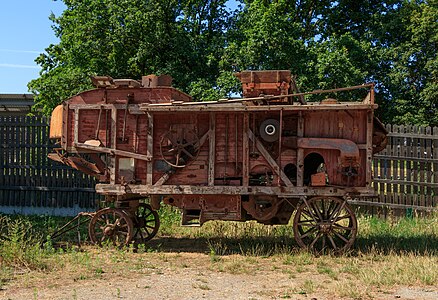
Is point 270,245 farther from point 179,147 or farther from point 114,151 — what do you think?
point 114,151

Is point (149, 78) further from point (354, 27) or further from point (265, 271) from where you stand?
point (354, 27)

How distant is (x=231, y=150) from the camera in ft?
33.9

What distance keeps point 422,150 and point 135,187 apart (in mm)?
7540

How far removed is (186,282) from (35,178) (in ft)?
27.5

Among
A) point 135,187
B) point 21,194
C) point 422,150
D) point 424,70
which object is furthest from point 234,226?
point 424,70

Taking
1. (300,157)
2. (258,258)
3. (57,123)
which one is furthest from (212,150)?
(57,123)

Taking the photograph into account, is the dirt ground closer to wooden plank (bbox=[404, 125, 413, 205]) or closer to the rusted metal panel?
the rusted metal panel

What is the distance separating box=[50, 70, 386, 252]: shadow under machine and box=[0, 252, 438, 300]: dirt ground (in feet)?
4.03

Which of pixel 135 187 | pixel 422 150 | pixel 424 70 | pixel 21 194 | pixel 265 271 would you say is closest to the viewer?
pixel 265 271

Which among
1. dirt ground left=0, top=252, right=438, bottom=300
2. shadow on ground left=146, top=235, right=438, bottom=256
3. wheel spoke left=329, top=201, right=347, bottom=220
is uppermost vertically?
wheel spoke left=329, top=201, right=347, bottom=220

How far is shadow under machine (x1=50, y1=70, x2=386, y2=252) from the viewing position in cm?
991

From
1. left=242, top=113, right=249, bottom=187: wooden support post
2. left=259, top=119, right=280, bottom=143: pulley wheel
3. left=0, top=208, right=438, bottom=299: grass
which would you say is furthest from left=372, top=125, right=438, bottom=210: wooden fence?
left=242, top=113, right=249, bottom=187: wooden support post

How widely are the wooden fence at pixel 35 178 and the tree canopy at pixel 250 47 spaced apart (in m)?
3.75

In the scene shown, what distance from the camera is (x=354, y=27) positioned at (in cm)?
2272
